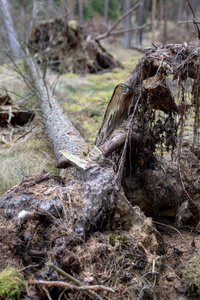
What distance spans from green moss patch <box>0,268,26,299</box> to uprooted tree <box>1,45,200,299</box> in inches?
5.5

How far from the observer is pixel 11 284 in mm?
1699

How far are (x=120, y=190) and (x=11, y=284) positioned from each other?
3.79ft

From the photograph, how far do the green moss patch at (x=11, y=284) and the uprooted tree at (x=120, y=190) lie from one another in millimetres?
139

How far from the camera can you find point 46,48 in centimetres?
1004

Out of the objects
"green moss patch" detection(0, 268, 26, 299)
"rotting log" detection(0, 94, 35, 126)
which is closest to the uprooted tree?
"green moss patch" detection(0, 268, 26, 299)

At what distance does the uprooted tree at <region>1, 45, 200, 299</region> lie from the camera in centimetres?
196

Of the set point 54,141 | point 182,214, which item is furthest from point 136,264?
point 54,141

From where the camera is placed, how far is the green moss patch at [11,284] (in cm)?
168

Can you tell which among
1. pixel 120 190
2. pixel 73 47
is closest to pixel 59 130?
pixel 120 190

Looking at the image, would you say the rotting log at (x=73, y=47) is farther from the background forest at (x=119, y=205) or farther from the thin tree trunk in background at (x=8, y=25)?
the background forest at (x=119, y=205)

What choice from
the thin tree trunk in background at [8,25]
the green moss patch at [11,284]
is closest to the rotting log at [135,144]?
the green moss patch at [11,284]

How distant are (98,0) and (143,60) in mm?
22694

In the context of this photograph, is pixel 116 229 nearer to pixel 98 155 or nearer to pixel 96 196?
pixel 96 196

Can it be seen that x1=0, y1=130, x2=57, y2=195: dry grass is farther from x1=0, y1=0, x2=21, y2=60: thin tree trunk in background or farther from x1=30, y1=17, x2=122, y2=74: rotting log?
x1=0, y1=0, x2=21, y2=60: thin tree trunk in background
